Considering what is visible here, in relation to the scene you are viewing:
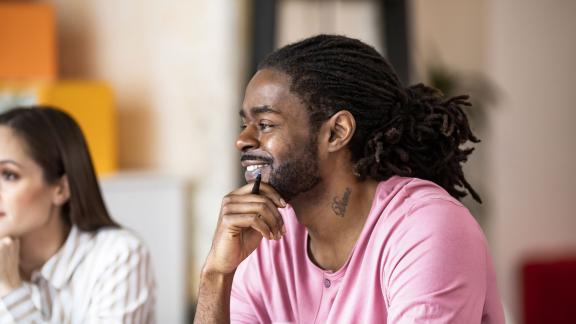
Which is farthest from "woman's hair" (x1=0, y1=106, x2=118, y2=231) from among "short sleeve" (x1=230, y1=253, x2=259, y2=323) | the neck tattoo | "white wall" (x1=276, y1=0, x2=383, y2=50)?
"white wall" (x1=276, y1=0, x2=383, y2=50)

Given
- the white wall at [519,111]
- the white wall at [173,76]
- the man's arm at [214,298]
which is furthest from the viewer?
the white wall at [519,111]

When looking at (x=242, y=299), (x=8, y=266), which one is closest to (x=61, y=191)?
(x=8, y=266)

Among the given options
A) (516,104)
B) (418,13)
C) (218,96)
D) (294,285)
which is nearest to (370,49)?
(294,285)

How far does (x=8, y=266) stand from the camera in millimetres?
1914

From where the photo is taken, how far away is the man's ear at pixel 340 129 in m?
1.65

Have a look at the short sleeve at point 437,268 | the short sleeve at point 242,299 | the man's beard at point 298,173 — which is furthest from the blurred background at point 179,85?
the short sleeve at point 437,268

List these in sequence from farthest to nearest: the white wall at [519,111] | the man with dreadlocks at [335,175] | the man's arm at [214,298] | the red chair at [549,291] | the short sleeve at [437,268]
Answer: the white wall at [519,111] → the red chair at [549,291] → the man's arm at [214,298] → the man with dreadlocks at [335,175] → the short sleeve at [437,268]

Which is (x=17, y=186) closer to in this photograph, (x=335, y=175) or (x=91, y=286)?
(x=91, y=286)

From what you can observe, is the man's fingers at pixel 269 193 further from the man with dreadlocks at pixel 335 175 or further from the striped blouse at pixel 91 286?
the striped blouse at pixel 91 286

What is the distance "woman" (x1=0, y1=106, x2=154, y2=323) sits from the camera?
1.92m

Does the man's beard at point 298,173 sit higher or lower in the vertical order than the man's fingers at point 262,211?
higher

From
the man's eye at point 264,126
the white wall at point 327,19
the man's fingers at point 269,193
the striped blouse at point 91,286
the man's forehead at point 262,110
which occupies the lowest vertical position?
the striped blouse at point 91,286

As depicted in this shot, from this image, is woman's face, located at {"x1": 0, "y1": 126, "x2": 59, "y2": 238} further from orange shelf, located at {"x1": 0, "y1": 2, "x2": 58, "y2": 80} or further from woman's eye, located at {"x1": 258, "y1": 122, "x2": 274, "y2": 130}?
orange shelf, located at {"x1": 0, "y1": 2, "x2": 58, "y2": 80}

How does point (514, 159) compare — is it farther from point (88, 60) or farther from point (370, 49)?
point (370, 49)
